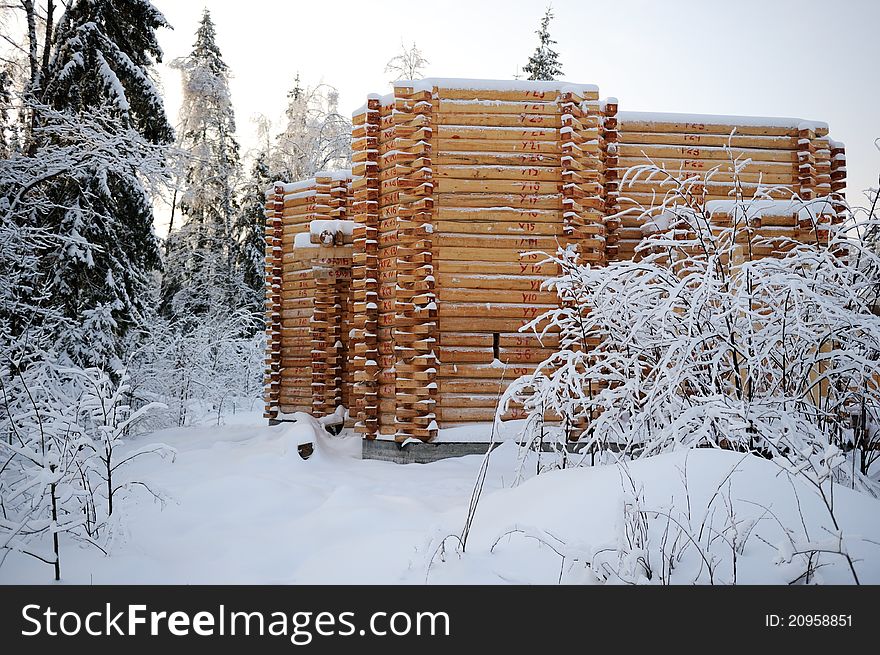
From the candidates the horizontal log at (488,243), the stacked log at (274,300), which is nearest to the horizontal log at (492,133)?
the horizontal log at (488,243)

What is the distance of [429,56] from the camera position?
24.4m

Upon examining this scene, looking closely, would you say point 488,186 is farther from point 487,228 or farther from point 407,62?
point 407,62

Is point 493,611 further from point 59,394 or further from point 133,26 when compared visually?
point 133,26

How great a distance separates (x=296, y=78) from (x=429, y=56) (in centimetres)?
783

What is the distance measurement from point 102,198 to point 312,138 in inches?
561

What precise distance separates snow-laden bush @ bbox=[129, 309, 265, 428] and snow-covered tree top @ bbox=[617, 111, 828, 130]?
11977 millimetres

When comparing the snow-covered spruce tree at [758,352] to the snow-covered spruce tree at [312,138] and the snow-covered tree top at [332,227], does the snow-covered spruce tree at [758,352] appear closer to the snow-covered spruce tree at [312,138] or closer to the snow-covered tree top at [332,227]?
the snow-covered tree top at [332,227]

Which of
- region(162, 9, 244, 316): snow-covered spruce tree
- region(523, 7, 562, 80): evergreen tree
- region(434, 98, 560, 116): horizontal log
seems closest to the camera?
region(434, 98, 560, 116): horizontal log

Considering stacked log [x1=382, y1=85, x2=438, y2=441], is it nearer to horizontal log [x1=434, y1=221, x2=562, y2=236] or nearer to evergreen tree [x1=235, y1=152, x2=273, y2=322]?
horizontal log [x1=434, y1=221, x2=562, y2=236]

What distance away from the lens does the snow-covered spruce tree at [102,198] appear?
1214cm

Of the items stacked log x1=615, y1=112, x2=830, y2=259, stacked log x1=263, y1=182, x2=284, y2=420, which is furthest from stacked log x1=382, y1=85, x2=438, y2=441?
stacked log x1=263, y1=182, x2=284, y2=420

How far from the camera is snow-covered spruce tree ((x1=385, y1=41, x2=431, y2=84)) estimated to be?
79.3 ft

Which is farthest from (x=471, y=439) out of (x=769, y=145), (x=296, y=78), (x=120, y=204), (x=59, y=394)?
(x=296, y=78)

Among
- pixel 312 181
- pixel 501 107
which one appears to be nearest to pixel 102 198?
pixel 312 181
